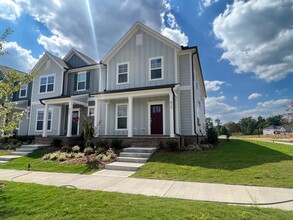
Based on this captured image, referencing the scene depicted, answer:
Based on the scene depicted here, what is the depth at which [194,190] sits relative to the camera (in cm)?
517

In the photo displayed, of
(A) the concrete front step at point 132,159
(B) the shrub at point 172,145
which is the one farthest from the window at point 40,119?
(B) the shrub at point 172,145

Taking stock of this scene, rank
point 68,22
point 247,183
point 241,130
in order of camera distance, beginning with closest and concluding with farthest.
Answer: point 247,183 → point 68,22 → point 241,130

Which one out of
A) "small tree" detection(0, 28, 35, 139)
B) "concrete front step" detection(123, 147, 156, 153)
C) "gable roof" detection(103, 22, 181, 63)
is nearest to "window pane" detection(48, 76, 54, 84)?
"gable roof" detection(103, 22, 181, 63)

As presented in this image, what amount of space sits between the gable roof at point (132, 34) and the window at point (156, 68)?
135cm

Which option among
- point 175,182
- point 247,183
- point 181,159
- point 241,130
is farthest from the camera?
point 241,130

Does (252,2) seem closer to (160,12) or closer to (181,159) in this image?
(160,12)

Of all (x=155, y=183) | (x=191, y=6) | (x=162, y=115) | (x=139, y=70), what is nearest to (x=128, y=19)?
(x=139, y=70)

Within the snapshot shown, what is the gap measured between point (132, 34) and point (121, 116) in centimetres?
644

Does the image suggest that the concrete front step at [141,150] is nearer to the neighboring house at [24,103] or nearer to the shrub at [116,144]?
the shrub at [116,144]

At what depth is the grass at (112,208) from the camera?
3.46m

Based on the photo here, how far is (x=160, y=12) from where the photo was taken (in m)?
13.0

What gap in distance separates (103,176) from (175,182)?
2.78m

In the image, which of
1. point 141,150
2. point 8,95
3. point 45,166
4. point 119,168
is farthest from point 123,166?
point 8,95

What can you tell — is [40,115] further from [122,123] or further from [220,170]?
[220,170]
